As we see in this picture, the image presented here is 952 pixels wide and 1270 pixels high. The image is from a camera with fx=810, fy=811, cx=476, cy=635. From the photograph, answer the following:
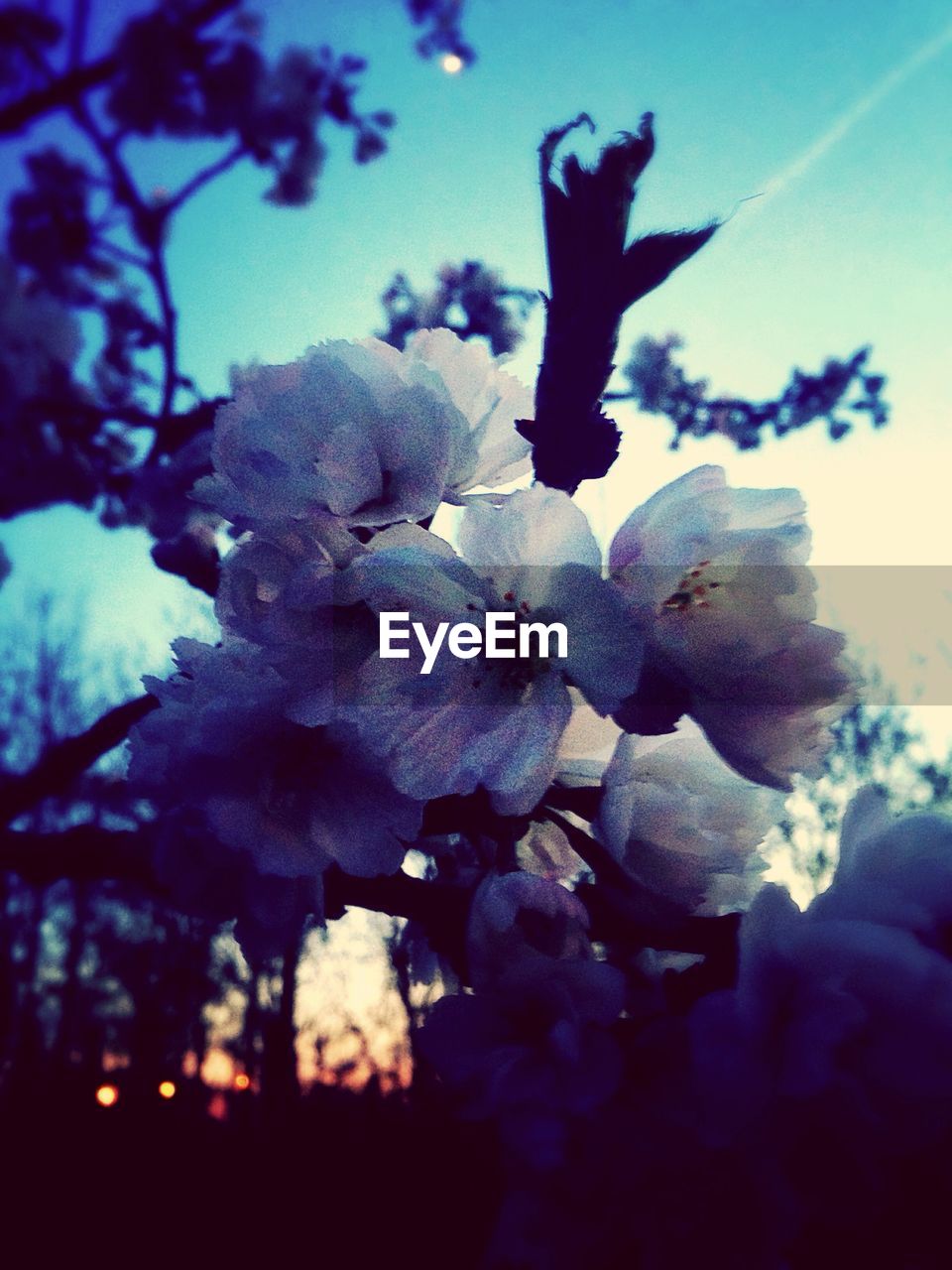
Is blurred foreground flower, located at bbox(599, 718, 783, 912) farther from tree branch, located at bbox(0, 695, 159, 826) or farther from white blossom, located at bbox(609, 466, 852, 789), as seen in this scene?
tree branch, located at bbox(0, 695, 159, 826)

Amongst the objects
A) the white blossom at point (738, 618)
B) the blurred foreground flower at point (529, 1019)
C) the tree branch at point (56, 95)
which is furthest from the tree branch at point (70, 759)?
the tree branch at point (56, 95)

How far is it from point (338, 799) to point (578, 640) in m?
0.26

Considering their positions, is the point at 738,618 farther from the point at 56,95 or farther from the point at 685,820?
the point at 56,95

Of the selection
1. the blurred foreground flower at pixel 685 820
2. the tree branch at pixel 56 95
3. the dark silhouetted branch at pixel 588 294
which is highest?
the tree branch at pixel 56 95

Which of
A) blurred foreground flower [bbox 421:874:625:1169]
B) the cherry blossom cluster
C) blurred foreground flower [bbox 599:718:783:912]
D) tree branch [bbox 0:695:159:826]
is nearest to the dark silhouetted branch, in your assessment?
the cherry blossom cluster

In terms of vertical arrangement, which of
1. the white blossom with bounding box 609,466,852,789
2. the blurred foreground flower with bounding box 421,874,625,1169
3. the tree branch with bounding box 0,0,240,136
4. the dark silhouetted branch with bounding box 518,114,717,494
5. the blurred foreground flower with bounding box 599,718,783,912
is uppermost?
the tree branch with bounding box 0,0,240,136

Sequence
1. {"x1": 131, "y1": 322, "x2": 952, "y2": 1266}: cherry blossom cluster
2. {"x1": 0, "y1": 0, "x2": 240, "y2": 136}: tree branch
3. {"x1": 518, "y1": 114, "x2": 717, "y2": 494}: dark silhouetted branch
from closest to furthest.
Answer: {"x1": 131, "y1": 322, "x2": 952, "y2": 1266}: cherry blossom cluster
{"x1": 518, "y1": 114, "x2": 717, "y2": 494}: dark silhouetted branch
{"x1": 0, "y1": 0, "x2": 240, "y2": 136}: tree branch

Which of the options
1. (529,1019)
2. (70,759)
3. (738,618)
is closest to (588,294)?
(738,618)

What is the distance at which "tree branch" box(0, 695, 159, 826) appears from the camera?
153 cm

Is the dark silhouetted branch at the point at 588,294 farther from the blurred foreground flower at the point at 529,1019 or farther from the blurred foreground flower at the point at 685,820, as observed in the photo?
the blurred foreground flower at the point at 529,1019

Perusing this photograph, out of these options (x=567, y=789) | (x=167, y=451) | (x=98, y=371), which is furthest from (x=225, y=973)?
(x=567, y=789)

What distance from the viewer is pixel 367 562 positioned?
0.59 metres

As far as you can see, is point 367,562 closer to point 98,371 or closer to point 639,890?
point 639,890

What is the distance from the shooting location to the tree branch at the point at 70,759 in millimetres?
1531
